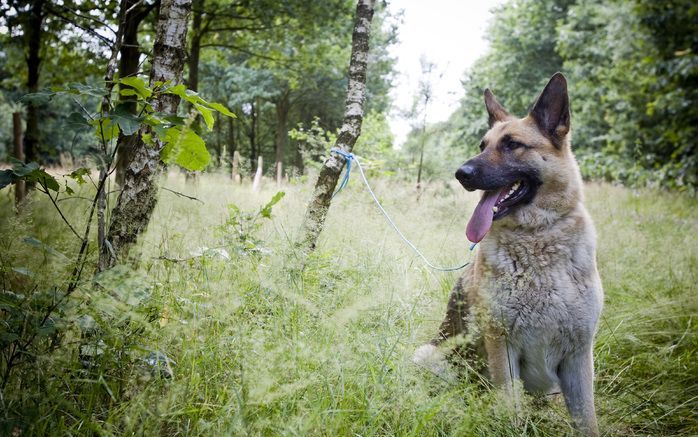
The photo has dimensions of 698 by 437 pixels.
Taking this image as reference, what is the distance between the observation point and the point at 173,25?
2246 mm

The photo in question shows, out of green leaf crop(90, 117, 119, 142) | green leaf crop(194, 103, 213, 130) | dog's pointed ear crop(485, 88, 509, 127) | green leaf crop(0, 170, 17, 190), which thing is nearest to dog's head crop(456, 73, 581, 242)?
dog's pointed ear crop(485, 88, 509, 127)

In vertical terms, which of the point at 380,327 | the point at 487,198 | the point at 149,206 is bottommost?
the point at 380,327

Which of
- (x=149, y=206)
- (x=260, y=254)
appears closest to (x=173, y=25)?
(x=149, y=206)

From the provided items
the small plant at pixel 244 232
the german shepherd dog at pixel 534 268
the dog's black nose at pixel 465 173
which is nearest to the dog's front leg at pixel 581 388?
the german shepherd dog at pixel 534 268

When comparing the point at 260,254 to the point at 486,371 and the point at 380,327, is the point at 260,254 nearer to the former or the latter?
the point at 380,327

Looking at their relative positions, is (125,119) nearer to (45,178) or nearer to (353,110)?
(45,178)

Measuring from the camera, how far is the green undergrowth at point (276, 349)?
1.51 m

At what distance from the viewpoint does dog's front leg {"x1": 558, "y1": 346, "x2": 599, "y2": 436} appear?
217 centimetres

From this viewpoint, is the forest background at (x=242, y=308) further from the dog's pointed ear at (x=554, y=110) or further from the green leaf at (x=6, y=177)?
the dog's pointed ear at (x=554, y=110)

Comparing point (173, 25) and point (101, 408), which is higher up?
point (173, 25)

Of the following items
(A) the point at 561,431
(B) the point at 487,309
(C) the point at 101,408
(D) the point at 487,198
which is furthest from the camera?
(D) the point at 487,198

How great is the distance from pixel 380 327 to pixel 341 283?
2.32 ft

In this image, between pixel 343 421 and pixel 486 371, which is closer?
pixel 343 421

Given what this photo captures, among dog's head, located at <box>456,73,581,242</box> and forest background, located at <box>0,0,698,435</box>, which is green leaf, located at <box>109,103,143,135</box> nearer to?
forest background, located at <box>0,0,698,435</box>
